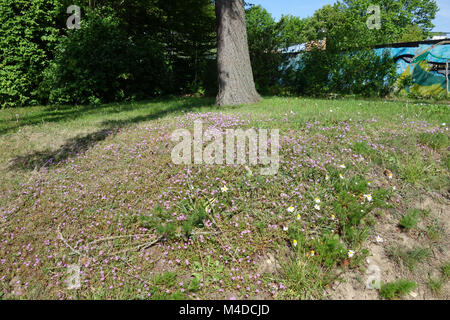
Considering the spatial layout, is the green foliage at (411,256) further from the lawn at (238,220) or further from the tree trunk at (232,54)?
the tree trunk at (232,54)

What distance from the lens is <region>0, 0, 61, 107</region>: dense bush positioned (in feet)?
28.2

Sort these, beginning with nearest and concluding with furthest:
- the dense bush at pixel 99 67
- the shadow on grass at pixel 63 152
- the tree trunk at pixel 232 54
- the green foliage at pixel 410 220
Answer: the green foliage at pixel 410 220 < the shadow on grass at pixel 63 152 < the tree trunk at pixel 232 54 < the dense bush at pixel 99 67

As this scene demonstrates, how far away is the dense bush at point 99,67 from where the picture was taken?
8734mm

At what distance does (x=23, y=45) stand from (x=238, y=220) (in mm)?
10294

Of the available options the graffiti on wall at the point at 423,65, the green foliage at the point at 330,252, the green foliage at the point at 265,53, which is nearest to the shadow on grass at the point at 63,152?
the green foliage at the point at 330,252

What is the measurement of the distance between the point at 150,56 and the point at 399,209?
9.78 metres

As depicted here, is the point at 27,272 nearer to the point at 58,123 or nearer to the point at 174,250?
the point at 174,250

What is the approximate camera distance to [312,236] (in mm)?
2664

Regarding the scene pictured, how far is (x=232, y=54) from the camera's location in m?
6.86

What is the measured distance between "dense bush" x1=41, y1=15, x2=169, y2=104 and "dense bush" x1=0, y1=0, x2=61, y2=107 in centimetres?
54

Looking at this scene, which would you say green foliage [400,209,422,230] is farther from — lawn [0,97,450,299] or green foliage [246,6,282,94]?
green foliage [246,6,282,94]

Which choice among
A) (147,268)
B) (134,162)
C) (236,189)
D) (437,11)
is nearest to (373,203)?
(236,189)

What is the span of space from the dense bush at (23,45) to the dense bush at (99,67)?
545 millimetres

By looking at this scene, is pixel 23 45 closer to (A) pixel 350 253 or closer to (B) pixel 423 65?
(A) pixel 350 253
